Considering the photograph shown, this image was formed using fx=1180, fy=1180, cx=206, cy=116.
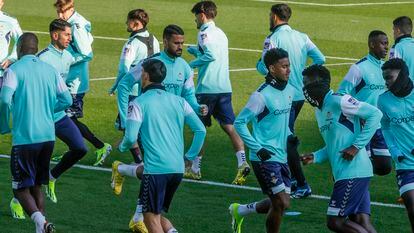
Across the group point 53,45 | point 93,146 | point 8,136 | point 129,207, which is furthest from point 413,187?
point 8,136

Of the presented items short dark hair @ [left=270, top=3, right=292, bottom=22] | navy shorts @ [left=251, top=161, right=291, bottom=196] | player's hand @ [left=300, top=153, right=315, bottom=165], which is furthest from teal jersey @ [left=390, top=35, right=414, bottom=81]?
player's hand @ [left=300, top=153, right=315, bottom=165]

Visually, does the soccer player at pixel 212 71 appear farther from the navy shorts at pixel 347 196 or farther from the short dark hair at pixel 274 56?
the navy shorts at pixel 347 196

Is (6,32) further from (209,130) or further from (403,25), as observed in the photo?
(403,25)

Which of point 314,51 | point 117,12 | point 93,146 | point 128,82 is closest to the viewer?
point 128,82

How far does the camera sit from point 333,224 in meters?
11.6

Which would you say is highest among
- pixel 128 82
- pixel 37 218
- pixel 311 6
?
pixel 128 82

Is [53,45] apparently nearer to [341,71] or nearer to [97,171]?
[97,171]

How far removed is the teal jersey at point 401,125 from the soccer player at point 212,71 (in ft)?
13.7

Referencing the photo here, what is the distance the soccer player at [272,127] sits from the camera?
12.4m

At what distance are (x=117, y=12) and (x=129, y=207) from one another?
1905cm

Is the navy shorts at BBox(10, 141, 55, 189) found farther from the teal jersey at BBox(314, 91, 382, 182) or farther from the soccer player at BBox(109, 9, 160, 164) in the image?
the soccer player at BBox(109, 9, 160, 164)

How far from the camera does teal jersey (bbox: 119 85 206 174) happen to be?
11328mm

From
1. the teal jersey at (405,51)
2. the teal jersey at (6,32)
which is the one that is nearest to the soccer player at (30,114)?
the teal jersey at (6,32)

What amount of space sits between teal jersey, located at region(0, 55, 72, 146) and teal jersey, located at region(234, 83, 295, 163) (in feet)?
6.64
